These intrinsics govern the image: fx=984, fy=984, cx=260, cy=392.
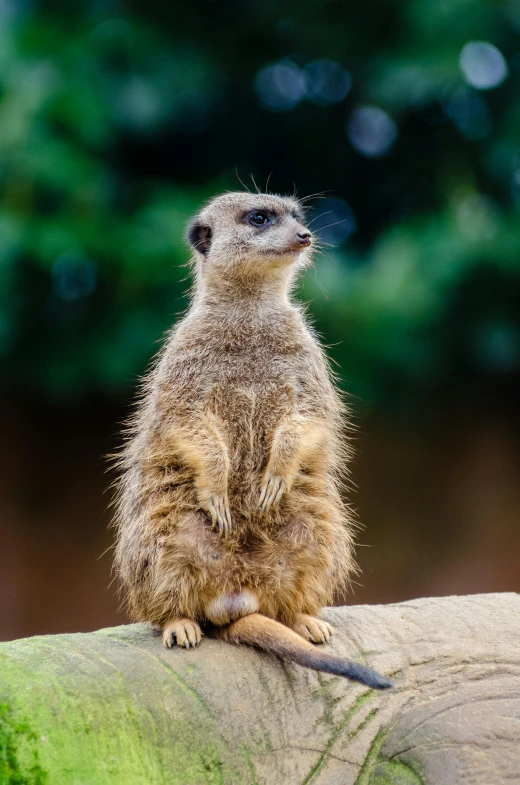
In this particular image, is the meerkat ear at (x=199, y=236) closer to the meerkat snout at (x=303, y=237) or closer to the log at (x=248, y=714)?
the meerkat snout at (x=303, y=237)

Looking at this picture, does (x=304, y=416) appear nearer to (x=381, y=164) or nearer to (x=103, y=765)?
(x=103, y=765)

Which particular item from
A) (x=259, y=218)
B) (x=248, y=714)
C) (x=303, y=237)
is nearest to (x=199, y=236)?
(x=259, y=218)

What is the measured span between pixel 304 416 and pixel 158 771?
1.14m

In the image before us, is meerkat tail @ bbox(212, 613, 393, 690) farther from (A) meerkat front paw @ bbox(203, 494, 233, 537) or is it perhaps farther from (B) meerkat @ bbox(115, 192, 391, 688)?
(A) meerkat front paw @ bbox(203, 494, 233, 537)

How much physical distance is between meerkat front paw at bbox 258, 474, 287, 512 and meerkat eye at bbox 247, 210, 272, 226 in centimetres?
97

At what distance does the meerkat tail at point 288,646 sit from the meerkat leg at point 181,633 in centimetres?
8

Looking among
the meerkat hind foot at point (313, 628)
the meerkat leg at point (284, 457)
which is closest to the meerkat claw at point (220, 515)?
the meerkat leg at point (284, 457)

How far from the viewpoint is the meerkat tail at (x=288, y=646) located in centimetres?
247

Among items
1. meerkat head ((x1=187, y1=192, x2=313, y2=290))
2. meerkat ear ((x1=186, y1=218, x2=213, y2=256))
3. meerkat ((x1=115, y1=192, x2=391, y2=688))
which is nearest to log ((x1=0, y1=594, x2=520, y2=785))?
meerkat ((x1=115, y1=192, x2=391, y2=688))

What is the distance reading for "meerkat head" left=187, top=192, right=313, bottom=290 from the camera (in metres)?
3.33

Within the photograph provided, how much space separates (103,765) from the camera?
7.99 ft

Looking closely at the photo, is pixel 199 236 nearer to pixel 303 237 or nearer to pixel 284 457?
pixel 303 237

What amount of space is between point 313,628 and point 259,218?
4.67 feet


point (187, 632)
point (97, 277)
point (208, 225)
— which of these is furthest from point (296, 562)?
point (97, 277)
